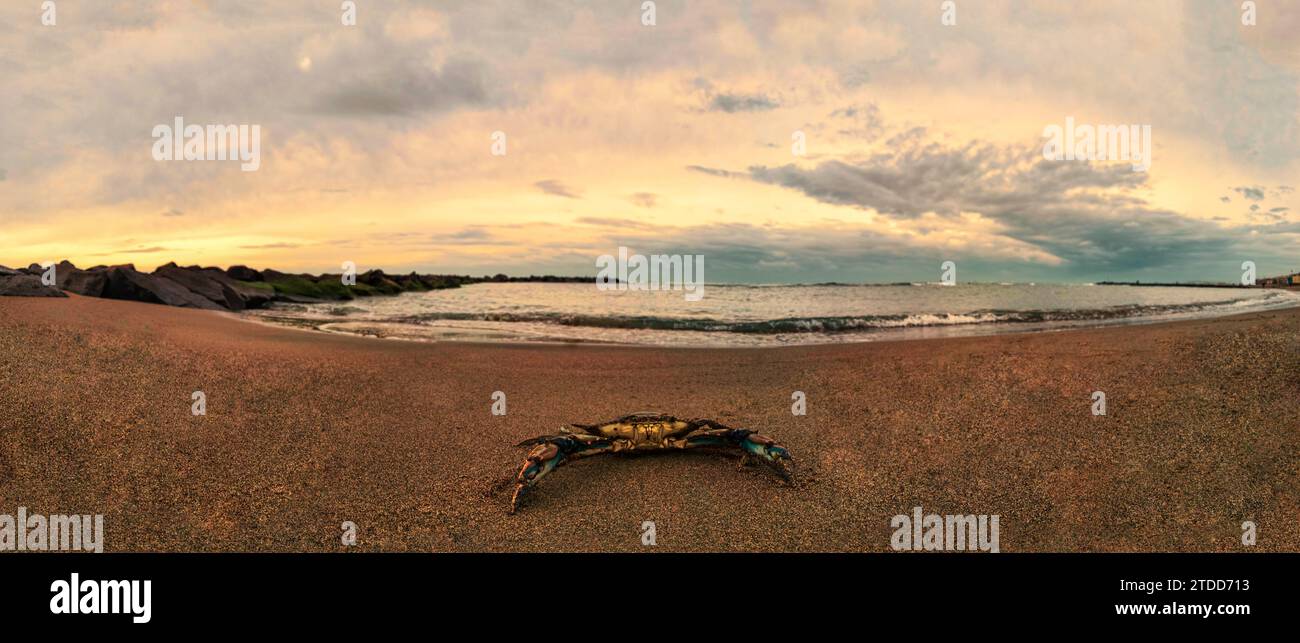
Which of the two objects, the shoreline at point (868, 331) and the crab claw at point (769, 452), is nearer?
A: the crab claw at point (769, 452)

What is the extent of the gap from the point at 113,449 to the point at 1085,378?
982cm

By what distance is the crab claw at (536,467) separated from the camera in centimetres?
443

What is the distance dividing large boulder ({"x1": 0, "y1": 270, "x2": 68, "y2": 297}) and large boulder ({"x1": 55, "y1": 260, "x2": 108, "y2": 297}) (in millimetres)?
6143

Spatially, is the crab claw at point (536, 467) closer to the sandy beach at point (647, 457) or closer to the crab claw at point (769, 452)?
the sandy beach at point (647, 457)

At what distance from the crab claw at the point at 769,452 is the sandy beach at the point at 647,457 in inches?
5.8

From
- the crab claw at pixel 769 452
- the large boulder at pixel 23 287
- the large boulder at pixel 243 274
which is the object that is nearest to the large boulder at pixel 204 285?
the large boulder at pixel 243 274

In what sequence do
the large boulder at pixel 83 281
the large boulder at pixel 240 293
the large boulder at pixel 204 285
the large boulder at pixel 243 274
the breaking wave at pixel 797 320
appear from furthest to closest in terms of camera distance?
the large boulder at pixel 243 274, the large boulder at pixel 240 293, the large boulder at pixel 204 285, the breaking wave at pixel 797 320, the large boulder at pixel 83 281

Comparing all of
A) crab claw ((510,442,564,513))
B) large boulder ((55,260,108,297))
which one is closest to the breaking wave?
large boulder ((55,260,108,297))

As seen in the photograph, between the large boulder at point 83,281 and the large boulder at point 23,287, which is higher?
the large boulder at point 83,281

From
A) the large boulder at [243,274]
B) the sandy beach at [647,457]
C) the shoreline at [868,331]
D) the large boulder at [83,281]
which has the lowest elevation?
the sandy beach at [647,457]

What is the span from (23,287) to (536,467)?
10.9 meters

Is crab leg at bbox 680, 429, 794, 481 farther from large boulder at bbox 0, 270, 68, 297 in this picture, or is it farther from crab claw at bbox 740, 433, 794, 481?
A: large boulder at bbox 0, 270, 68, 297

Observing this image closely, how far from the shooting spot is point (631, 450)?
512 cm

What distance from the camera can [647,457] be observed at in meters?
5.43
